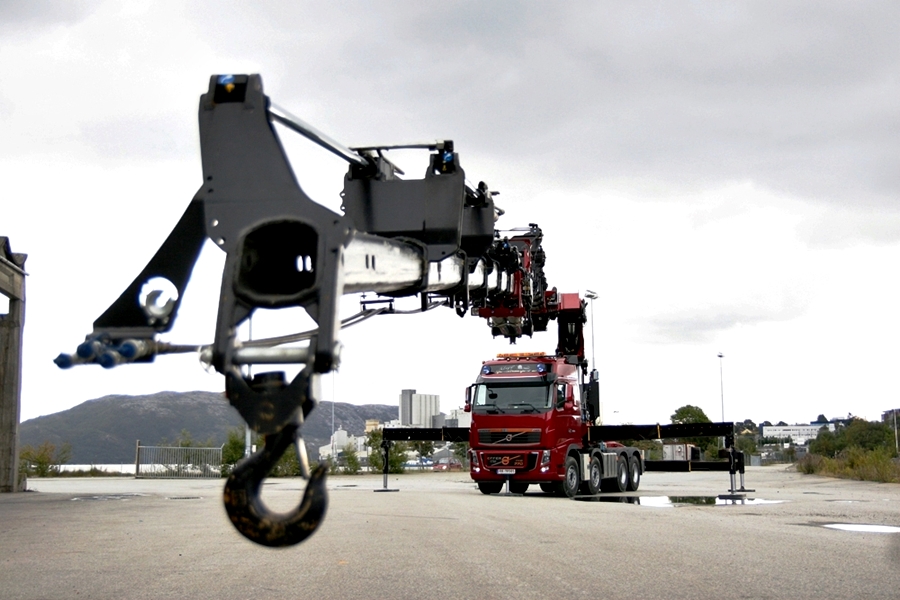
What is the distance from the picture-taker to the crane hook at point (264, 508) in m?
3.05

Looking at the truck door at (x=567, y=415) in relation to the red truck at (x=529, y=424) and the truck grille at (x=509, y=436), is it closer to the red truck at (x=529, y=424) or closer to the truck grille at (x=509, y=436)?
the red truck at (x=529, y=424)

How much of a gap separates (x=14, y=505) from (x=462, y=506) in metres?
7.95

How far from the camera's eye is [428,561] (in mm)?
9477

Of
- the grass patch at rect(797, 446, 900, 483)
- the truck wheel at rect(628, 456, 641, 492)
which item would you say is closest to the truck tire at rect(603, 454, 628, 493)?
the truck wheel at rect(628, 456, 641, 492)

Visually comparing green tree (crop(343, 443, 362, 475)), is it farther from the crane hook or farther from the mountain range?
the mountain range

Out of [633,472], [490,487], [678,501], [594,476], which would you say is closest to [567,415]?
[594,476]

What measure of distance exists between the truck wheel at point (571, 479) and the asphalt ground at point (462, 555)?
639 cm

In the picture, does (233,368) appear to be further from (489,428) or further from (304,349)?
(489,428)

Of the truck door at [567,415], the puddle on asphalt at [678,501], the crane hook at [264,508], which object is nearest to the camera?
the crane hook at [264,508]

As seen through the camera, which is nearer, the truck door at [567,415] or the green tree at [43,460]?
the truck door at [567,415]

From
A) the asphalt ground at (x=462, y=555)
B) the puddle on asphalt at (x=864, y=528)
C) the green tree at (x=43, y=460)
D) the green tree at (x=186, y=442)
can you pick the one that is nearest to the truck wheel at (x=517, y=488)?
the asphalt ground at (x=462, y=555)

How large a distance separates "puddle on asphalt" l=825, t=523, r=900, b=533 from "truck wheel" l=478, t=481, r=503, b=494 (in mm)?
11605

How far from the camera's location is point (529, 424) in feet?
75.1

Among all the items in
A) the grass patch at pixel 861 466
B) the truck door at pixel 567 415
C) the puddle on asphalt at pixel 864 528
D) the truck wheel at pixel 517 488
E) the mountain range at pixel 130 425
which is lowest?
the puddle on asphalt at pixel 864 528
